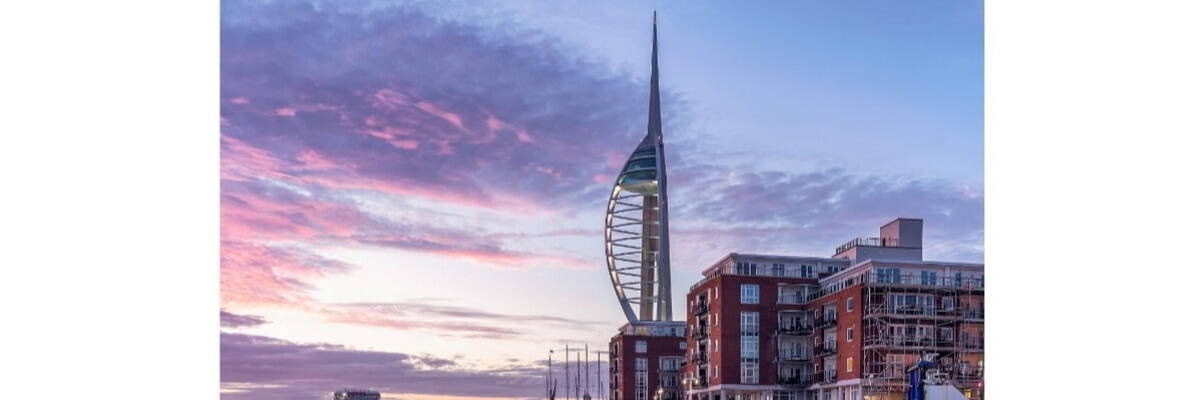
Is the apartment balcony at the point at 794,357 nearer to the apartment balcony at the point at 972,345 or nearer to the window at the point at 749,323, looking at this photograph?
the window at the point at 749,323

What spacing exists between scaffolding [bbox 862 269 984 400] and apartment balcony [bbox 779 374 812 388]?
676cm

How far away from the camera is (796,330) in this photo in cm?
5106

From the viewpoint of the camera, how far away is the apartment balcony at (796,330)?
5094 cm

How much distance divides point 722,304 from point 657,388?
22.7 metres

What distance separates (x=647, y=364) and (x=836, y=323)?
2761 cm

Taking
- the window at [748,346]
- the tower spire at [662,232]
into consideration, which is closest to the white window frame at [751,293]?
the window at [748,346]

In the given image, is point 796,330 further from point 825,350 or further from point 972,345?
point 972,345

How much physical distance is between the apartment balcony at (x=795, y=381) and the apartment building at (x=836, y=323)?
48 mm

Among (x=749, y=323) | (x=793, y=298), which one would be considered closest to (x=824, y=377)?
(x=749, y=323)

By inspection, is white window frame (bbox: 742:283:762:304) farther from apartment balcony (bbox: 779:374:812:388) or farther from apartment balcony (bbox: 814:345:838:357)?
apartment balcony (bbox: 779:374:812:388)

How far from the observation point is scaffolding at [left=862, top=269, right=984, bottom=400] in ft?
143
